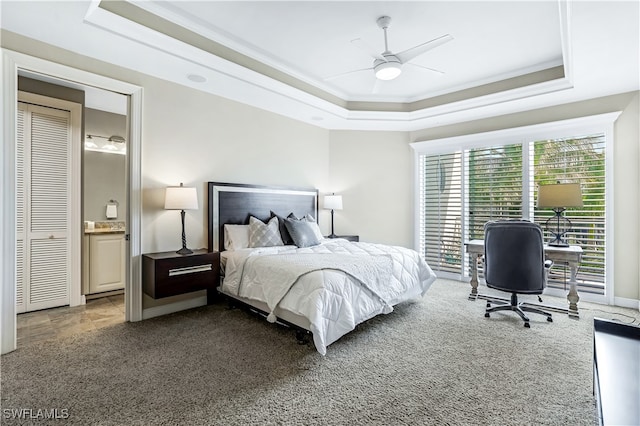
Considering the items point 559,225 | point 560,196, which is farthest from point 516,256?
point 559,225

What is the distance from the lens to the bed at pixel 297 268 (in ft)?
8.05

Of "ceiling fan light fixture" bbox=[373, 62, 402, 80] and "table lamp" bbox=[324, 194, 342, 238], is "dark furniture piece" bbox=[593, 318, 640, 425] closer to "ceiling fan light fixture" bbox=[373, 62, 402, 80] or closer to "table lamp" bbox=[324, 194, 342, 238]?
"ceiling fan light fixture" bbox=[373, 62, 402, 80]

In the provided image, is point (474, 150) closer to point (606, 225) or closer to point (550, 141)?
point (550, 141)

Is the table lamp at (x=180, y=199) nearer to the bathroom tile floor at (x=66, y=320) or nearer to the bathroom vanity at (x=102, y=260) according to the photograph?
the bathroom tile floor at (x=66, y=320)

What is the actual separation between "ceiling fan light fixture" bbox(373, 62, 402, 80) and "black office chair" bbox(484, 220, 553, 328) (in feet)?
6.16

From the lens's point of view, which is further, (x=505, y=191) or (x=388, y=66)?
(x=505, y=191)

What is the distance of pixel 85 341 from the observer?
2697mm

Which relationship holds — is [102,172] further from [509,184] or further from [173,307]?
[509,184]

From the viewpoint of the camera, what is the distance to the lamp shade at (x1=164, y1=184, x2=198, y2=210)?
3.20 m

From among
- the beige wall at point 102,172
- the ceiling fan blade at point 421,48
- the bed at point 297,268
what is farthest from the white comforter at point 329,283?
the beige wall at point 102,172

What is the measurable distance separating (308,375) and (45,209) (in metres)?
3.60

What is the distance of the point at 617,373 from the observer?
60.5 inches

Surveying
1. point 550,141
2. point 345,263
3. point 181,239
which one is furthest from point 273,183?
point 550,141

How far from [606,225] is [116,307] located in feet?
20.1
